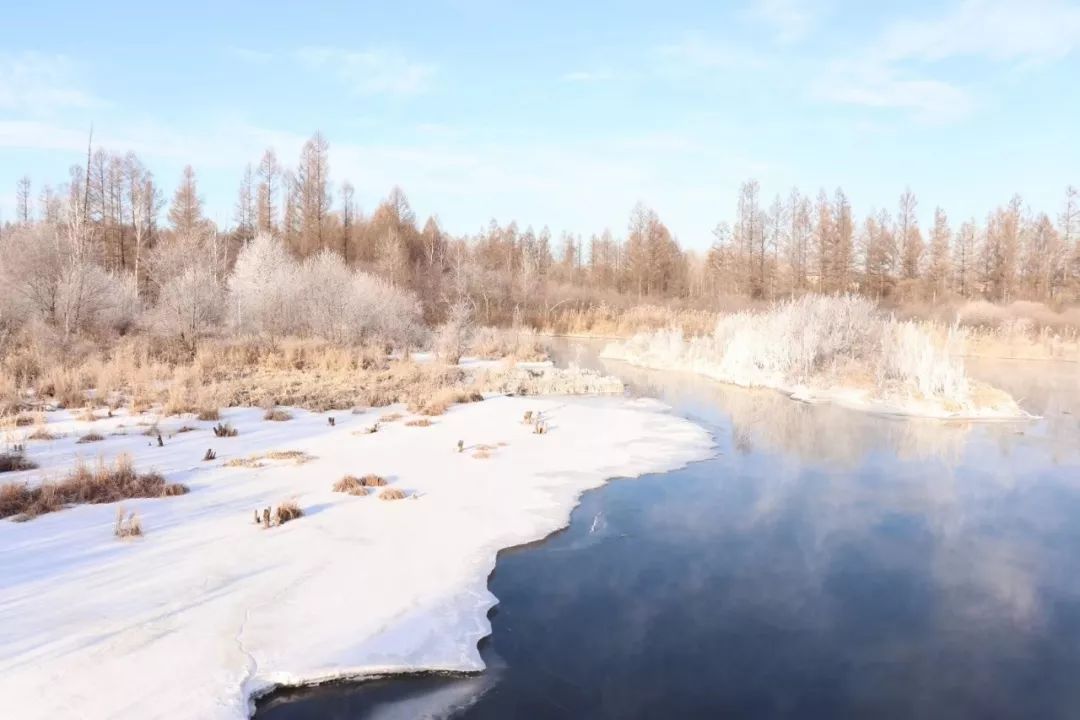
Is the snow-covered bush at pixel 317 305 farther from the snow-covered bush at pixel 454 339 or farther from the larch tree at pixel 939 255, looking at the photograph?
the larch tree at pixel 939 255

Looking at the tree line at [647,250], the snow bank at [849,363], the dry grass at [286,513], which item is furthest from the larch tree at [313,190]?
the dry grass at [286,513]

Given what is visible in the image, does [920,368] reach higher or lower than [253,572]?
higher

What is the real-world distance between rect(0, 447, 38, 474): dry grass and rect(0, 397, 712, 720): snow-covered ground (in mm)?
159

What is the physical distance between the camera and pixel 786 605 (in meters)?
5.19

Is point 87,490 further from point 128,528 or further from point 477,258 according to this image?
point 477,258

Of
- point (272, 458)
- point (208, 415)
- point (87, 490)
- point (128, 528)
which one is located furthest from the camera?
point (208, 415)

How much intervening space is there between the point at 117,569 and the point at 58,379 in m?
9.51

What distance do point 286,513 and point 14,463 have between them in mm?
3883

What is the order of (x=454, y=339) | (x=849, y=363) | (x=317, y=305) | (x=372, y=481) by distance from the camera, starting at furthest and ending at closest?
(x=317, y=305) → (x=454, y=339) → (x=849, y=363) → (x=372, y=481)

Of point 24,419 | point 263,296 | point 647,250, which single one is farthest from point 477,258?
point 24,419

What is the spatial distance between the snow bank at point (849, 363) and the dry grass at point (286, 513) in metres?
11.9

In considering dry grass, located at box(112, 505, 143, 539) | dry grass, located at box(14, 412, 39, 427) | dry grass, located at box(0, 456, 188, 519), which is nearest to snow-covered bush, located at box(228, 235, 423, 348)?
dry grass, located at box(14, 412, 39, 427)

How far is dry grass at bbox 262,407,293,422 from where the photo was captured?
11.3 metres

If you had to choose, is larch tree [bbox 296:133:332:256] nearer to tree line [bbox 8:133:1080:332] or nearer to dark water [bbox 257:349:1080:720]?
tree line [bbox 8:133:1080:332]
